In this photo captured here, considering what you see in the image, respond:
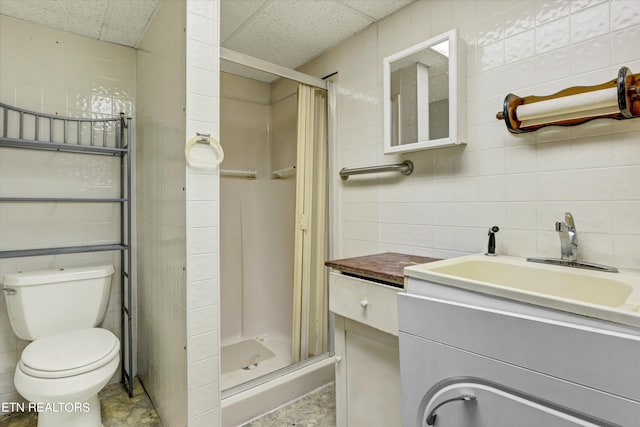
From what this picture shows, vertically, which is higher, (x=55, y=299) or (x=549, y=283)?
(x=549, y=283)

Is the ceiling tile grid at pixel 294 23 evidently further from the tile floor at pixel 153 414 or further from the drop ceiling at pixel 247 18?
the tile floor at pixel 153 414

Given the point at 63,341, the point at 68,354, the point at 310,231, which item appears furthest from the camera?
the point at 310,231

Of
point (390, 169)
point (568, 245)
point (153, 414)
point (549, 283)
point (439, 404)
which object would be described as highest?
point (390, 169)

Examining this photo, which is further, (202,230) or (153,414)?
(153,414)

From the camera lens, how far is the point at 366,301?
1.33 m

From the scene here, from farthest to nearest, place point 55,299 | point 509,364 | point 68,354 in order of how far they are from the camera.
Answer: point 55,299 < point 68,354 < point 509,364

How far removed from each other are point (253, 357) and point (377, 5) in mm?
2376

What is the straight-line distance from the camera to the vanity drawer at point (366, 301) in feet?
4.06

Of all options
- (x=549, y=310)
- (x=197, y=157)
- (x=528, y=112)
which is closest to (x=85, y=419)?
(x=197, y=157)

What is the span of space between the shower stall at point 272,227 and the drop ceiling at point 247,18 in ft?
0.85

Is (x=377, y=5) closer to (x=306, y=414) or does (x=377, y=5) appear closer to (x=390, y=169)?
(x=390, y=169)

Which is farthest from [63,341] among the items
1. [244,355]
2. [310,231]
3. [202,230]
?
[310,231]

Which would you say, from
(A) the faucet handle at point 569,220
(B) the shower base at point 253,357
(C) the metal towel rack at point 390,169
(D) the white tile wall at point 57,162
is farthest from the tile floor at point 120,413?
(A) the faucet handle at point 569,220

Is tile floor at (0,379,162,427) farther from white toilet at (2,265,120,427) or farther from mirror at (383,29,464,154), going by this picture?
mirror at (383,29,464,154)
